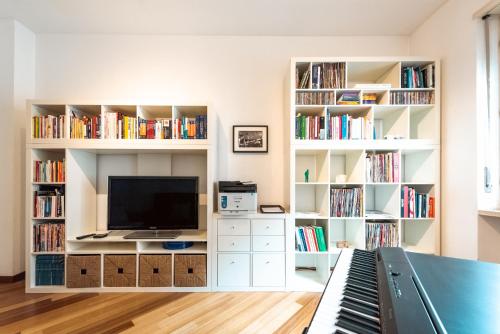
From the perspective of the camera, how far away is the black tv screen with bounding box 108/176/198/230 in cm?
213

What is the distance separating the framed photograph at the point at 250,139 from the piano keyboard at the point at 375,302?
1595mm

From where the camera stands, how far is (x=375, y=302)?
719 millimetres

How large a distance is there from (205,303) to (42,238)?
1.68 metres

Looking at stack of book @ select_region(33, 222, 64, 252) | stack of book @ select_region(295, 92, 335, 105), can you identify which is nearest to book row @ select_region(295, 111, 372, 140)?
stack of book @ select_region(295, 92, 335, 105)

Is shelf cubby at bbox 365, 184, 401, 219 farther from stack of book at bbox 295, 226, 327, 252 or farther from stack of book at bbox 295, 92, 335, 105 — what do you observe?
stack of book at bbox 295, 92, 335, 105

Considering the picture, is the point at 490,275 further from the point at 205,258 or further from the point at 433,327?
the point at 205,258

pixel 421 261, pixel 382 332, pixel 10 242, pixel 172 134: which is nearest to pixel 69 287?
pixel 10 242

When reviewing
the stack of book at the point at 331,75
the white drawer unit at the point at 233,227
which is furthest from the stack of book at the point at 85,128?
the stack of book at the point at 331,75

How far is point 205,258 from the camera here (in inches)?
79.7

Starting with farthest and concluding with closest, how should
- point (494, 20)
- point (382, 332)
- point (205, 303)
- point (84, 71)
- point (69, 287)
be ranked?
point (84, 71) → point (69, 287) → point (205, 303) → point (494, 20) → point (382, 332)

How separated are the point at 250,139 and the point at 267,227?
993 mm

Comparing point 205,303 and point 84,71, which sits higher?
point 84,71

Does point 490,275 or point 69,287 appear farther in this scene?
point 69,287

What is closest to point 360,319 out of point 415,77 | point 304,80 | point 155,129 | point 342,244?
point 342,244
